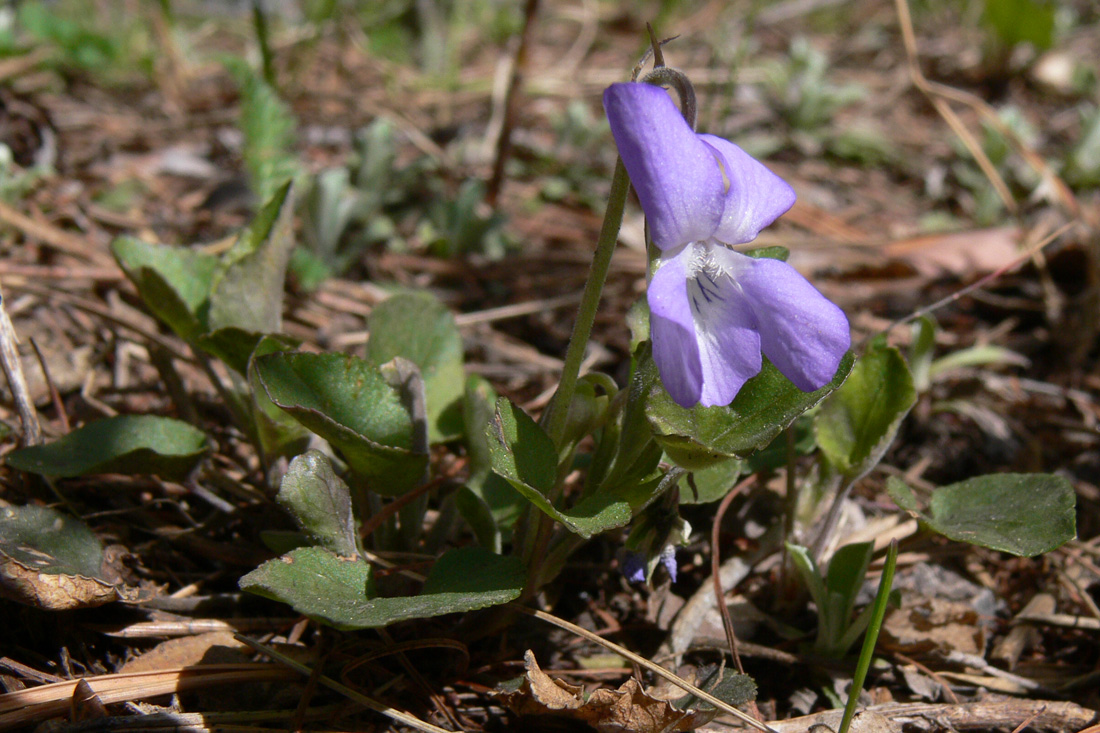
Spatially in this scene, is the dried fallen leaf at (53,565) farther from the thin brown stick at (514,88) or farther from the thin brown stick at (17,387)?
the thin brown stick at (514,88)

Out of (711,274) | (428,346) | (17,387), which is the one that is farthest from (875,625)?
(17,387)

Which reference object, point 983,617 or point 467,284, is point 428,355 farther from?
point 983,617

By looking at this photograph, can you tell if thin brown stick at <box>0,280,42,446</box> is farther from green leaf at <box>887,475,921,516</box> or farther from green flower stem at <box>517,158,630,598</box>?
green leaf at <box>887,475,921,516</box>

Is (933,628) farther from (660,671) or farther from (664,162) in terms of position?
(664,162)

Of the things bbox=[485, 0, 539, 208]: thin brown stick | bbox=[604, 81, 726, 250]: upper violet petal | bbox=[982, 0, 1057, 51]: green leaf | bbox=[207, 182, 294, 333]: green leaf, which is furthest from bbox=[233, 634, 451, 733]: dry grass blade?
bbox=[982, 0, 1057, 51]: green leaf

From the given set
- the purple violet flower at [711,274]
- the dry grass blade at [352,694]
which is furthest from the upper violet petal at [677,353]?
the dry grass blade at [352,694]

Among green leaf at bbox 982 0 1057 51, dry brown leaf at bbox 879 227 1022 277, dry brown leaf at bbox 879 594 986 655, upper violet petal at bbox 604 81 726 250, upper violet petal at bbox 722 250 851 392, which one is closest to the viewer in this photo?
upper violet petal at bbox 604 81 726 250

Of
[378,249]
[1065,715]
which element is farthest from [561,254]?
[1065,715]
